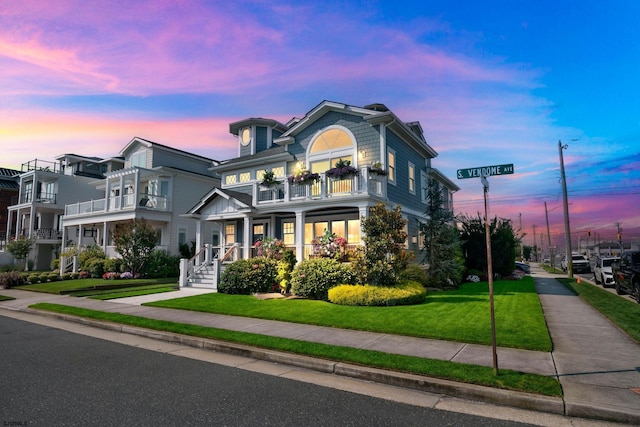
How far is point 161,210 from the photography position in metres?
29.0

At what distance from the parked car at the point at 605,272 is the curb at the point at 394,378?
19.0 metres

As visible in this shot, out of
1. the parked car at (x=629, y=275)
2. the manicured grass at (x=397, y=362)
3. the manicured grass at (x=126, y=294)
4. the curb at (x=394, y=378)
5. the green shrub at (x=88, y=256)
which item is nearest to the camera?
the curb at (x=394, y=378)

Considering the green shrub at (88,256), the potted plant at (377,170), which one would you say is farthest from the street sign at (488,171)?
the green shrub at (88,256)

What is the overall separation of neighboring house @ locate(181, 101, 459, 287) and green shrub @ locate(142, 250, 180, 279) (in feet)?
20.9

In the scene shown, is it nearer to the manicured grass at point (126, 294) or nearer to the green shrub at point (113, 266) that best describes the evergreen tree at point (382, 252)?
the manicured grass at point (126, 294)

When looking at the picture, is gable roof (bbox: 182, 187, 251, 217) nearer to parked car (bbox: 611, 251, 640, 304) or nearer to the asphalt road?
the asphalt road

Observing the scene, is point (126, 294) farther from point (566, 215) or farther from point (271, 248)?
point (566, 215)

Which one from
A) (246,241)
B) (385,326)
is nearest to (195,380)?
(385,326)

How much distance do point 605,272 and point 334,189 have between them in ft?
51.9

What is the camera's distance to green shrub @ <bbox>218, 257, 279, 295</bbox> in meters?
16.9

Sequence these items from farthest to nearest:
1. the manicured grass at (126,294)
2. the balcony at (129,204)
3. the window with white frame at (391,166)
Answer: the balcony at (129,204) < the window with white frame at (391,166) < the manicured grass at (126,294)

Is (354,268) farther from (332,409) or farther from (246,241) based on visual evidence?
(332,409)

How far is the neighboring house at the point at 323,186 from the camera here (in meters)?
17.9

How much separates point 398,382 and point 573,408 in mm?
2339
